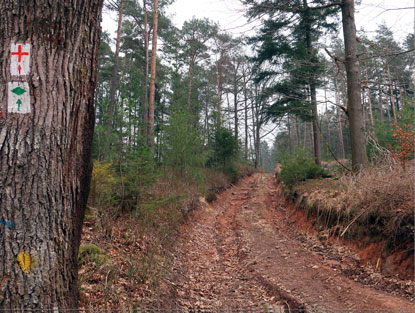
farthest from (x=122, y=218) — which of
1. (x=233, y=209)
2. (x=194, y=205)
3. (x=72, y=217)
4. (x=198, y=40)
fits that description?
(x=198, y=40)

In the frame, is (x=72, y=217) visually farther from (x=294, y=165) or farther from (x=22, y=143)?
(x=294, y=165)

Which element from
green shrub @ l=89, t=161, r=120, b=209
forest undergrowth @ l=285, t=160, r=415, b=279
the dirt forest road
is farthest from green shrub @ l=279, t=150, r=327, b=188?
green shrub @ l=89, t=161, r=120, b=209

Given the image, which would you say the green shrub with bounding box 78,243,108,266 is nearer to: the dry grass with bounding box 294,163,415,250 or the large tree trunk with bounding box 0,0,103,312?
the large tree trunk with bounding box 0,0,103,312

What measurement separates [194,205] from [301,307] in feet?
21.9

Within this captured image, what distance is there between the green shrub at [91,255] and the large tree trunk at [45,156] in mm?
1499

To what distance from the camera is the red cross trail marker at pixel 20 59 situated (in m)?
2.20

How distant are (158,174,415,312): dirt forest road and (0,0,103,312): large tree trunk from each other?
6.31 ft

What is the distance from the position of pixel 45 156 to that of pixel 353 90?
26.2ft

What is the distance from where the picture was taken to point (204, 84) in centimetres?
2853

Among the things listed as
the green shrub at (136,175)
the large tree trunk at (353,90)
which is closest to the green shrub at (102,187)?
the green shrub at (136,175)

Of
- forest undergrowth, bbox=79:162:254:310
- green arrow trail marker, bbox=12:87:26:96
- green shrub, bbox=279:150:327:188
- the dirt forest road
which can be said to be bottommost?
the dirt forest road

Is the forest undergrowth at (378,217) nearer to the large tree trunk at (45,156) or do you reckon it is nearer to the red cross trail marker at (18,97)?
the large tree trunk at (45,156)

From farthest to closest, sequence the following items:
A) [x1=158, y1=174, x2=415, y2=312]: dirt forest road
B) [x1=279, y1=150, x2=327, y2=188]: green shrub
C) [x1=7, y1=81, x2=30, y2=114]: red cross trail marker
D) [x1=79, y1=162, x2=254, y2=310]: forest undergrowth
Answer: [x1=279, y1=150, x2=327, y2=188]: green shrub, [x1=158, y1=174, x2=415, y2=312]: dirt forest road, [x1=79, y1=162, x2=254, y2=310]: forest undergrowth, [x1=7, y1=81, x2=30, y2=114]: red cross trail marker

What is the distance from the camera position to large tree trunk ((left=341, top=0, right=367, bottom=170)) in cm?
770
